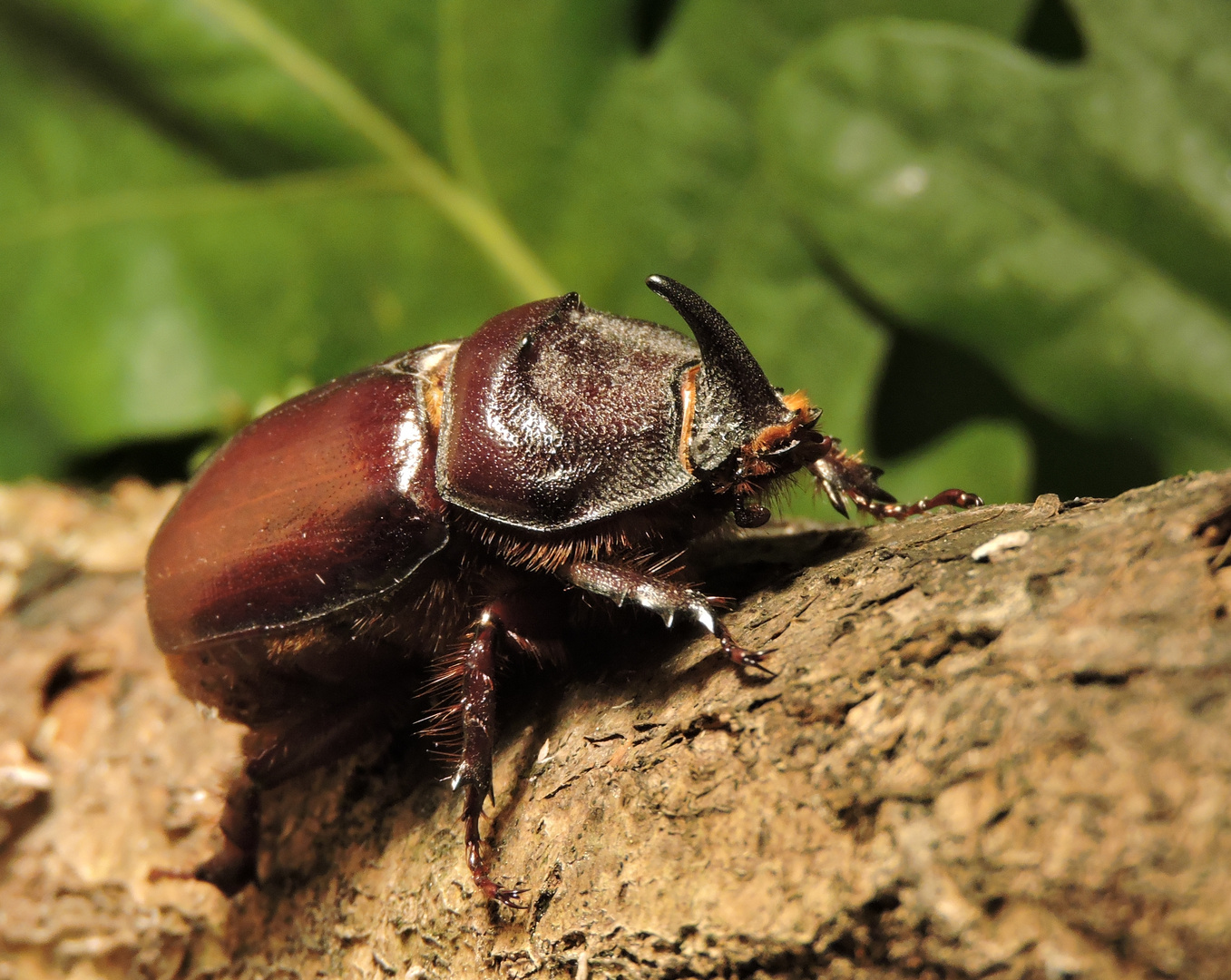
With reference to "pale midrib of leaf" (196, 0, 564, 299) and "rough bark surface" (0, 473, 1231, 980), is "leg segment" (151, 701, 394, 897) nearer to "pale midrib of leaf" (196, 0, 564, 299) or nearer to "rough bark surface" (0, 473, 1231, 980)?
"rough bark surface" (0, 473, 1231, 980)

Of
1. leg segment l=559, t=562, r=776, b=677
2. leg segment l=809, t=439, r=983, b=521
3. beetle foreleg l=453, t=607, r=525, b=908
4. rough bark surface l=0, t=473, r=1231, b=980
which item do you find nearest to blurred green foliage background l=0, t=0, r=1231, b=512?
leg segment l=809, t=439, r=983, b=521

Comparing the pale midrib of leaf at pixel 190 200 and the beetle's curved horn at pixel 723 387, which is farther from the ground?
the pale midrib of leaf at pixel 190 200

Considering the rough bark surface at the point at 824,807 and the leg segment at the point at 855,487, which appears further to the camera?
the leg segment at the point at 855,487

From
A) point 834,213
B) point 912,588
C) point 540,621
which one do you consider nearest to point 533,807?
point 540,621

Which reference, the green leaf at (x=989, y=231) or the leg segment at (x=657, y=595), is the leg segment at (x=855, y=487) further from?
the green leaf at (x=989, y=231)

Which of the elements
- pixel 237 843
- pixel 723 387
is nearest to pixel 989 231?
pixel 723 387

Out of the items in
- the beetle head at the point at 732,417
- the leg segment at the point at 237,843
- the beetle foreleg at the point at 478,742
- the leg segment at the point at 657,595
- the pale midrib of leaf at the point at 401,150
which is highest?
the pale midrib of leaf at the point at 401,150

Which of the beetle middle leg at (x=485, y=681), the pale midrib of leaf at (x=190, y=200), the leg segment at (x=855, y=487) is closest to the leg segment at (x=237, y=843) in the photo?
the beetle middle leg at (x=485, y=681)
